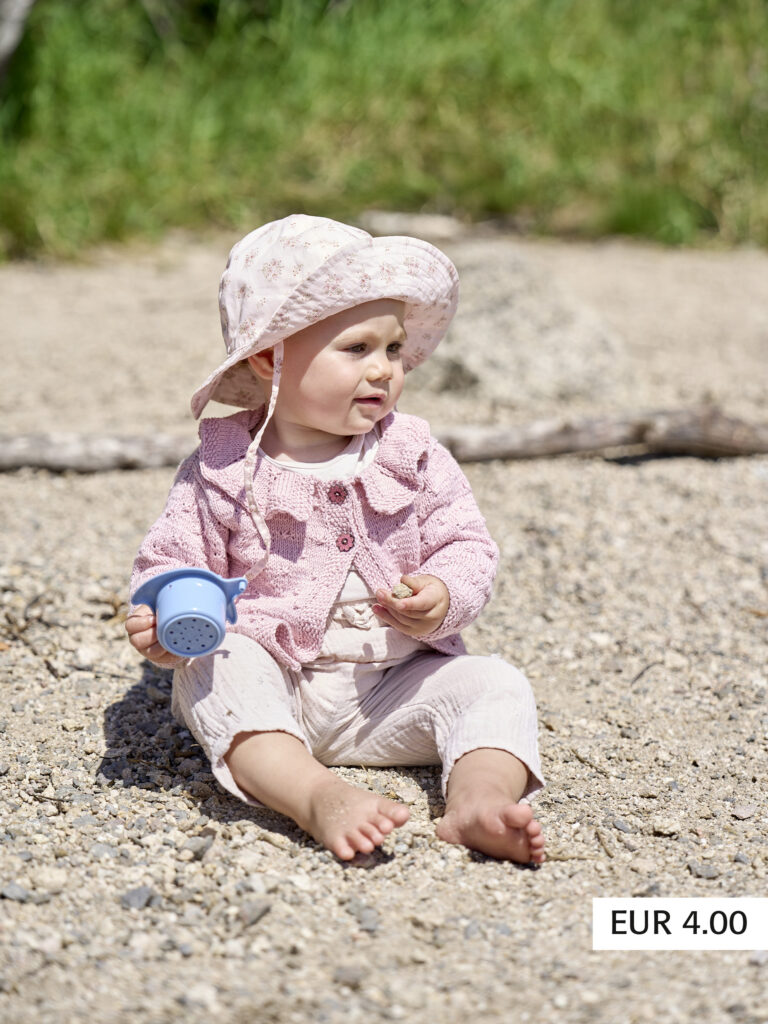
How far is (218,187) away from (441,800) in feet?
18.9

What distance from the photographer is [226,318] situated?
2.26 metres

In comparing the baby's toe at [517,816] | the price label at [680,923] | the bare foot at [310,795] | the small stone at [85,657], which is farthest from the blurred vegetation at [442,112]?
the price label at [680,923]

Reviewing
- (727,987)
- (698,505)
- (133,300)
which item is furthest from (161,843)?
(133,300)

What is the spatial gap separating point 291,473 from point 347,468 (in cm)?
12

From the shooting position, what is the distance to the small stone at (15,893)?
1.90 meters

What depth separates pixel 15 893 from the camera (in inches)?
74.8

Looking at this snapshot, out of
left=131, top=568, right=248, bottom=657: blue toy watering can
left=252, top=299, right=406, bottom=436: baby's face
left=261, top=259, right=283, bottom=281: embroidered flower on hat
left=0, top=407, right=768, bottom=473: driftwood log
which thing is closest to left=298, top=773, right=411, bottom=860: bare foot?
left=131, top=568, right=248, bottom=657: blue toy watering can

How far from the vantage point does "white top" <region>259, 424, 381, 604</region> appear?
230 centimetres

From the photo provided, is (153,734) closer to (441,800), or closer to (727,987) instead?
(441,800)

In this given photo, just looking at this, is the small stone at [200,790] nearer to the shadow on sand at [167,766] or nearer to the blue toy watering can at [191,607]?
the shadow on sand at [167,766]

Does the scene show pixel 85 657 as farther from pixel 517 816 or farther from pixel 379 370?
pixel 517 816

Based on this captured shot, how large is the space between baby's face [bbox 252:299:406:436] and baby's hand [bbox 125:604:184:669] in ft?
1.57

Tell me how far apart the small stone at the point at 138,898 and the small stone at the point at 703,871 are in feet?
3.05

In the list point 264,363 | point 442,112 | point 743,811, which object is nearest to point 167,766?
point 264,363
